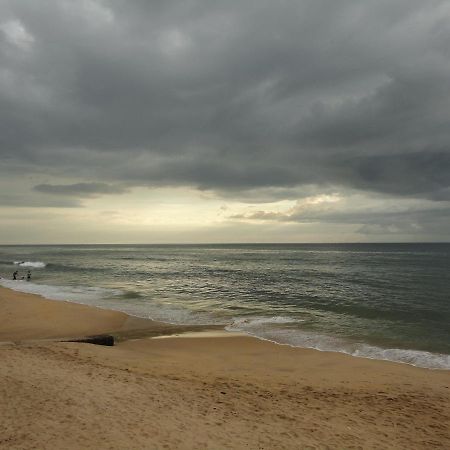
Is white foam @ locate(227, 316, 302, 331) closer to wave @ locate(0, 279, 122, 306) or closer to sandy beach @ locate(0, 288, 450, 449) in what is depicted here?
sandy beach @ locate(0, 288, 450, 449)

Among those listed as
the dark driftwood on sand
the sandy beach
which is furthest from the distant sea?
the dark driftwood on sand

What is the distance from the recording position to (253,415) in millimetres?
9102

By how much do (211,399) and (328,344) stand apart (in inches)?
387

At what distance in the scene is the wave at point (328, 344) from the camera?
15.6m

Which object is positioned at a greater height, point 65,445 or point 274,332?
point 65,445

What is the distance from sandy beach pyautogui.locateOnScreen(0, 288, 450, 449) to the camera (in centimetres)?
762

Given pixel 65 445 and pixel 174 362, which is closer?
pixel 65 445

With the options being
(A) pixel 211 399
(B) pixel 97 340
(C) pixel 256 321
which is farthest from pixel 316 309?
(A) pixel 211 399

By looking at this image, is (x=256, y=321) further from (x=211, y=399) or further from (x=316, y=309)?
(x=211, y=399)

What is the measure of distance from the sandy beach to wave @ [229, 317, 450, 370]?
3.77 feet

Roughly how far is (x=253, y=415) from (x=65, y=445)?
14.3ft

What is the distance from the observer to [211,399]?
32.7 feet

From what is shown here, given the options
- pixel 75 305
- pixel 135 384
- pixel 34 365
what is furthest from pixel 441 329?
pixel 75 305

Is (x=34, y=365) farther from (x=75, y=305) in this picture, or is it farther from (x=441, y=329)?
(x=441, y=329)
